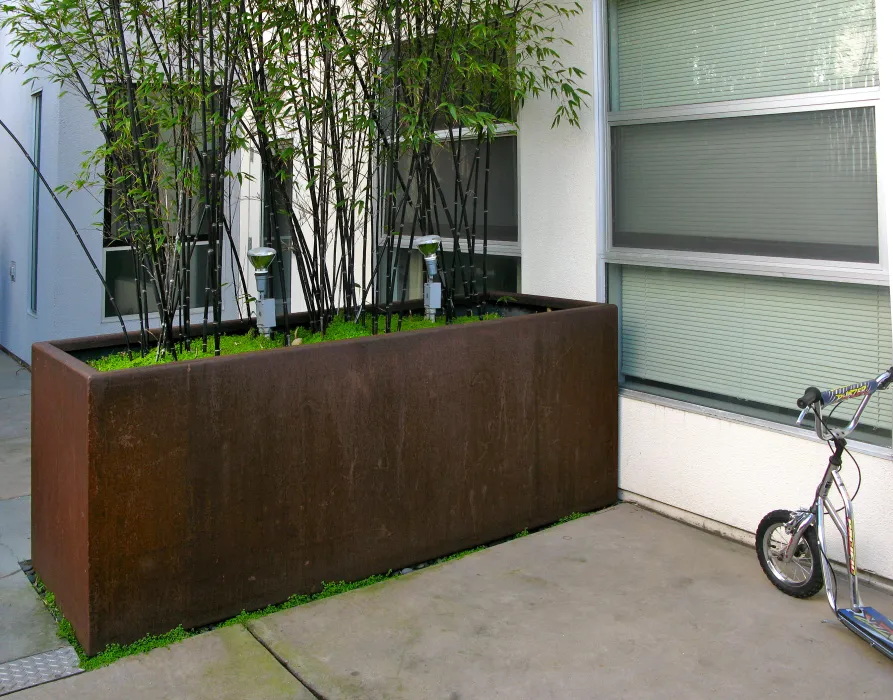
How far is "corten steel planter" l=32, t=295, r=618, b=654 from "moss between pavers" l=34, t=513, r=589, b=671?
26 mm

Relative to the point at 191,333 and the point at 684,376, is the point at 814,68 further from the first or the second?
the point at 191,333

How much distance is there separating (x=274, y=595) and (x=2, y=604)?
0.94 meters

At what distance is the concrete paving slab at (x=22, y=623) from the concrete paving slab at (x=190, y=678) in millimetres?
258

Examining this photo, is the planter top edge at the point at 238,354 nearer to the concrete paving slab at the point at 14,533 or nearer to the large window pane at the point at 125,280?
the concrete paving slab at the point at 14,533

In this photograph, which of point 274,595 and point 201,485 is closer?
point 201,485

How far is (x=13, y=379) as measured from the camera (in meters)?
7.21

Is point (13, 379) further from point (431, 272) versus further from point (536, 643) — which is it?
point (536, 643)

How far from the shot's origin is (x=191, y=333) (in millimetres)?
3723

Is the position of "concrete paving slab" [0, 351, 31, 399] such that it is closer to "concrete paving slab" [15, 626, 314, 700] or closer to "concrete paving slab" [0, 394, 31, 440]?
Answer: "concrete paving slab" [0, 394, 31, 440]

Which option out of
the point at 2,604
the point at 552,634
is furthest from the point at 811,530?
the point at 2,604

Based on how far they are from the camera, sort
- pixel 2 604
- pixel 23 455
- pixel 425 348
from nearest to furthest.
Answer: pixel 2 604 → pixel 425 348 → pixel 23 455

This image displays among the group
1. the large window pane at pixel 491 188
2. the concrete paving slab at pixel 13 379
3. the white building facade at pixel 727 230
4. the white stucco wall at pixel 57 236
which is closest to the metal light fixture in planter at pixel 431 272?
the large window pane at pixel 491 188

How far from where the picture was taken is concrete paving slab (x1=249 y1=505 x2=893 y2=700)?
2.63m

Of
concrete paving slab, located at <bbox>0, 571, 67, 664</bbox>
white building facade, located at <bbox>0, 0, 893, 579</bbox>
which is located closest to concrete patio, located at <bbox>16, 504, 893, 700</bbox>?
concrete paving slab, located at <bbox>0, 571, 67, 664</bbox>
